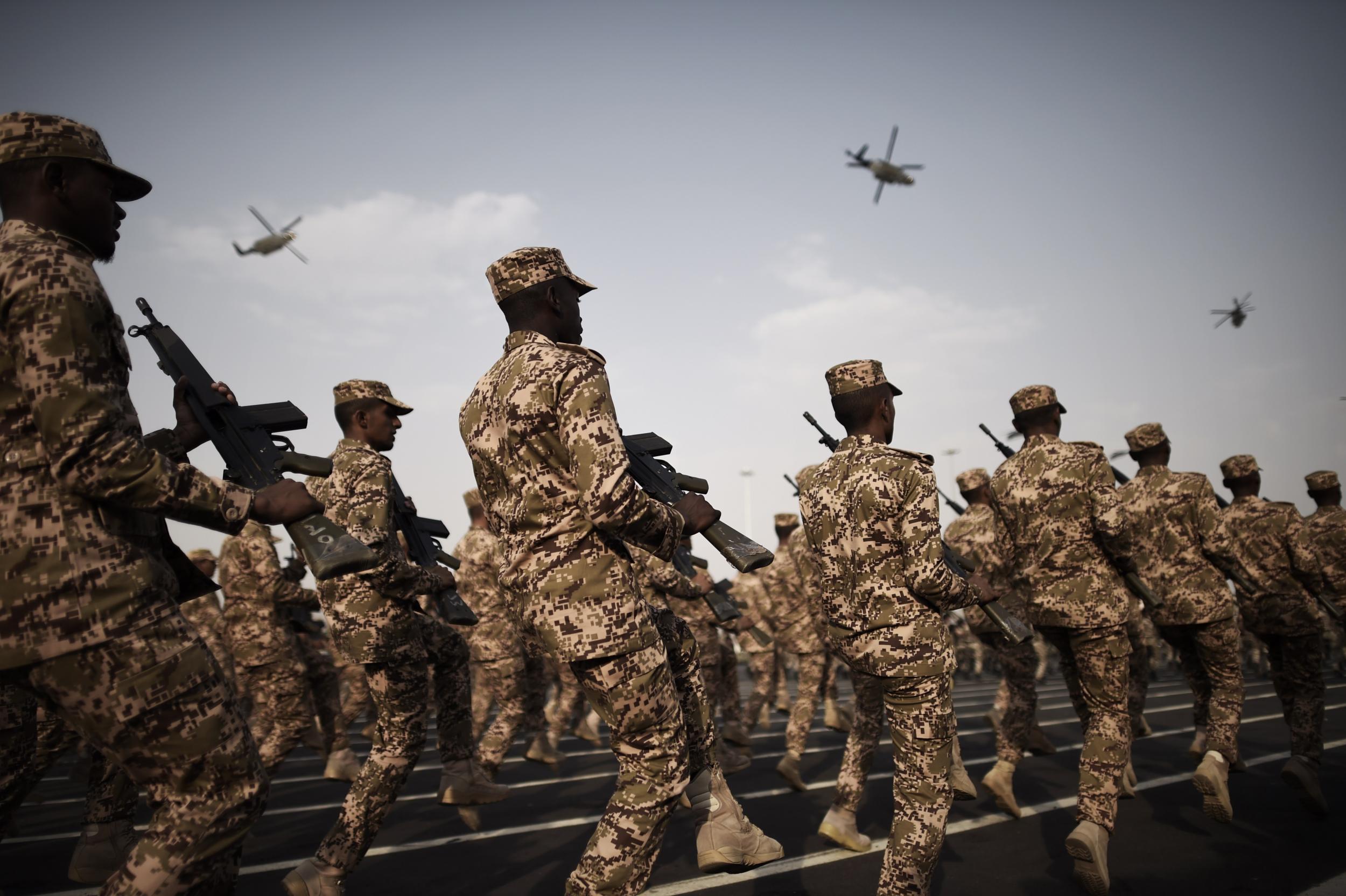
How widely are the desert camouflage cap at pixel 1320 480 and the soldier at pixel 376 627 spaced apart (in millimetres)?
9173

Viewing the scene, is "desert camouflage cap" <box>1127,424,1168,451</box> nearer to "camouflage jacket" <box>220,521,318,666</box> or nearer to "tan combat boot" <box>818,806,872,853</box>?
"tan combat boot" <box>818,806,872,853</box>

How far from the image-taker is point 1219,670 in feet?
21.6

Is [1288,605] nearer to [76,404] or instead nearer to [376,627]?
[376,627]

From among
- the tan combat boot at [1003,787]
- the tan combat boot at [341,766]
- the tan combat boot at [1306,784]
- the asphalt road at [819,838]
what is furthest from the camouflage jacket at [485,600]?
the tan combat boot at [1306,784]


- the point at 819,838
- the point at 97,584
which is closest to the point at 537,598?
the point at 97,584

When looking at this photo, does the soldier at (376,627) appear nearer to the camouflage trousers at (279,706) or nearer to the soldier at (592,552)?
the soldier at (592,552)

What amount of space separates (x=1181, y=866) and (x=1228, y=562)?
2.79 m

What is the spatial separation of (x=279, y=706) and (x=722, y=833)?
18.7ft

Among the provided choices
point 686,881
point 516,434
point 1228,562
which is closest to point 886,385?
point 516,434

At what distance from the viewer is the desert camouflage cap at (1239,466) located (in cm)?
859

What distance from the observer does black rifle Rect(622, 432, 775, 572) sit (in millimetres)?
3215

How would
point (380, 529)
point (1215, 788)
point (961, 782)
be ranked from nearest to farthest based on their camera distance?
point (380, 529) < point (961, 782) < point (1215, 788)

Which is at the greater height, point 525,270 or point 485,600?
point 525,270

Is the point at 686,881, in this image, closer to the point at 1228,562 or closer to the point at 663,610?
the point at 663,610
